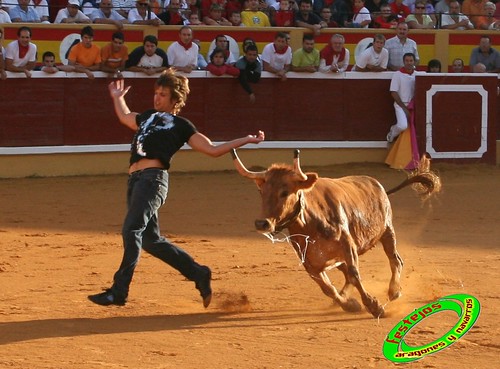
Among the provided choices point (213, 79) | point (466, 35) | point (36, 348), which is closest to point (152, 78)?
point (213, 79)

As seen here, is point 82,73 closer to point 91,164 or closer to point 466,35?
point 91,164

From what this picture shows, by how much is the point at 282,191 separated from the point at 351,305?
2.86 feet

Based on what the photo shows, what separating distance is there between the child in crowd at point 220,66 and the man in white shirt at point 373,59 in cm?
160

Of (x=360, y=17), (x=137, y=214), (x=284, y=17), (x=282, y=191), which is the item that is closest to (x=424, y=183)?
(x=282, y=191)

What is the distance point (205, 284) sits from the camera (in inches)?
242

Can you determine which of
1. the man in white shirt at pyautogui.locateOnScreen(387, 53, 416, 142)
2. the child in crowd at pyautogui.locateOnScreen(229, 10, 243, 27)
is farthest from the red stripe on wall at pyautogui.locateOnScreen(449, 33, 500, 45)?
the child in crowd at pyautogui.locateOnScreen(229, 10, 243, 27)

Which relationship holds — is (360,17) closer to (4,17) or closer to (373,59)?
(373,59)

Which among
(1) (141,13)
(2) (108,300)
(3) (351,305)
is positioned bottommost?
(3) (351,305)

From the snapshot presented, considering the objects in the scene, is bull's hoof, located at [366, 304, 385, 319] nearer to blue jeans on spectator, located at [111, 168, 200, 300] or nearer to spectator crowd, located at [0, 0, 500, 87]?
blue jeans on spectator, located at [111, 168, 200, 300]

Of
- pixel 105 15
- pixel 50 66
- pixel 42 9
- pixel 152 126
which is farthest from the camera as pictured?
pixel 105 15

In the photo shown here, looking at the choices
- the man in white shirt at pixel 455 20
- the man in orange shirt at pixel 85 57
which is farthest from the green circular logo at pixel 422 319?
the man in white shirt at pixel 455 20

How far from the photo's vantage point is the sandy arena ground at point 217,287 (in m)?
5.25

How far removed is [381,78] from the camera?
13492 millimetres

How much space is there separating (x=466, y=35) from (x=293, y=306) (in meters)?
9.17
